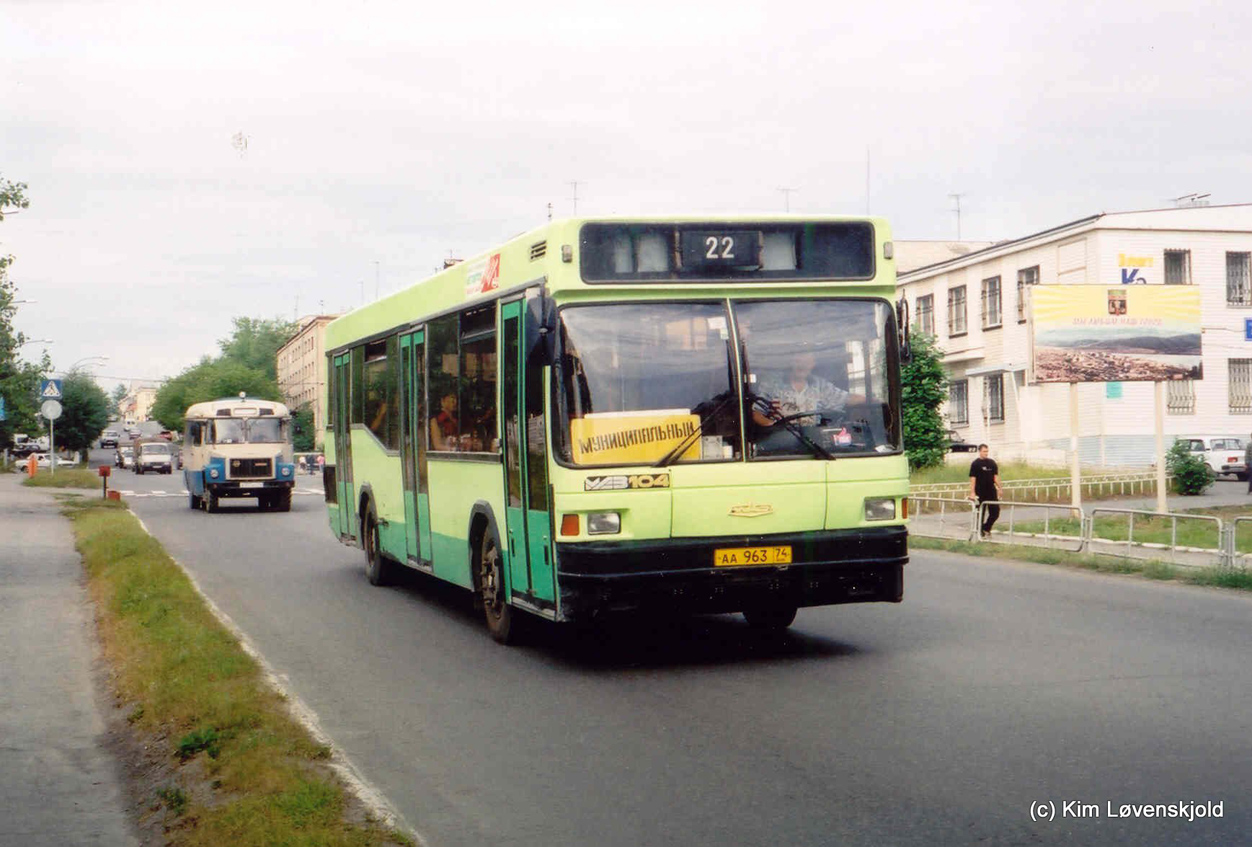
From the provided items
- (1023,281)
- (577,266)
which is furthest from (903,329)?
(1023,281)

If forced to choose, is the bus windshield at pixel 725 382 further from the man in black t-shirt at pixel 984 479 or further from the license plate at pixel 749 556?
the man in black t-shirt at pixel 984 479

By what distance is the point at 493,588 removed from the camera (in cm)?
1195

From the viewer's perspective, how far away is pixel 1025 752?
7.28 metres

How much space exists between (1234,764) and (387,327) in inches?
402

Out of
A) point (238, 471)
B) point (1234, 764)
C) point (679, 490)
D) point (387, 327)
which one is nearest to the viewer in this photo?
point (1234, 764)

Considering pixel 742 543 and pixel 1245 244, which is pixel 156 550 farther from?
pixel 1245 244

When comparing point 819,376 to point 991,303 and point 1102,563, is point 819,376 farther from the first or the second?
point 991,303

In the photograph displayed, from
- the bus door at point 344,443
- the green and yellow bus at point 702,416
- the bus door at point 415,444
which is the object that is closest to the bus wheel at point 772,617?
the green and yellow bus at point 702,416

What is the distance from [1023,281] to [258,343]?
444ft

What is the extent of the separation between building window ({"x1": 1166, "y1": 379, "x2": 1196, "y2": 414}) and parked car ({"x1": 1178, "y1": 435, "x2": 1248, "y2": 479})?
6.21 ft

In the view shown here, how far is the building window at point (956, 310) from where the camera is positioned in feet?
180

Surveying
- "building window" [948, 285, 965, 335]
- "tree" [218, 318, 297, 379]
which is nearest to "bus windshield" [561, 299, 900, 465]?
"building window" [948, 285, 965, 335]

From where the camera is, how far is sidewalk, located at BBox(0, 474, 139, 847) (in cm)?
672

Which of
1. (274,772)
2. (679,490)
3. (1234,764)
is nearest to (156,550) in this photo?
(679,490)
